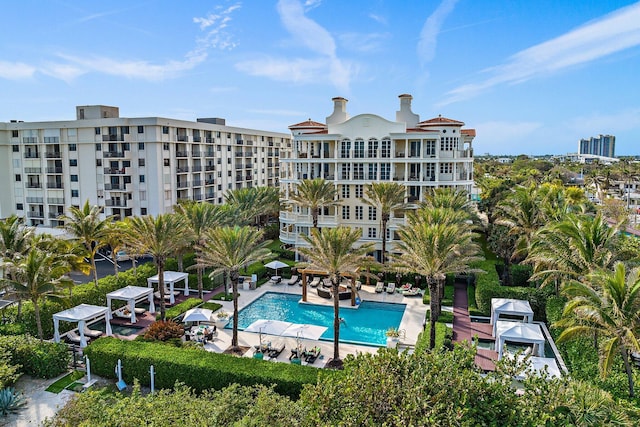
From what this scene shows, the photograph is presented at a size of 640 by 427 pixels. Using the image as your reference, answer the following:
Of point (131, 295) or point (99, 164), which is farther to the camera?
point (99, 164)

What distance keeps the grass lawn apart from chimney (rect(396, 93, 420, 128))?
1451 inches

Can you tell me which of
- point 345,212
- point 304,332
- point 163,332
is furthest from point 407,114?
point 163,332

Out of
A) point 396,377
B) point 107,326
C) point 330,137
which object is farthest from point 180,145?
point 396,377

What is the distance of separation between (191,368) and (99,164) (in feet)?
123

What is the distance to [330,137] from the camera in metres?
43.7

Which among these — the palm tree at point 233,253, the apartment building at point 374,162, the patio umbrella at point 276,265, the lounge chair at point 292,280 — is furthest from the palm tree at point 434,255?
the apartment building at point 374,162

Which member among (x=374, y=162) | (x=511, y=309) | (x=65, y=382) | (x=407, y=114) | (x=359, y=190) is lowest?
→ (x=65, y=382)

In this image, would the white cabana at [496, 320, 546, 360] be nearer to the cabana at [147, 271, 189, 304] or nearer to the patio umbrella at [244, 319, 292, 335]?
the patio umbrella at [244, 319, 292, 335]

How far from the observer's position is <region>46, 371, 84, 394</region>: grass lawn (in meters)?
20.0

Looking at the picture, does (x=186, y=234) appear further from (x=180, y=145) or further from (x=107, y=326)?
(x=180, y=145)

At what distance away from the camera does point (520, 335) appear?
2203 centimetres

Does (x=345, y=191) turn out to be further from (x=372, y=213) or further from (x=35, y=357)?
(x=35, y=357)

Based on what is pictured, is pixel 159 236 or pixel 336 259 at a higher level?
pixel 159 236

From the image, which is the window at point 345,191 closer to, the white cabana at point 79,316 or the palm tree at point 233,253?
the palm tree at point 233,253
